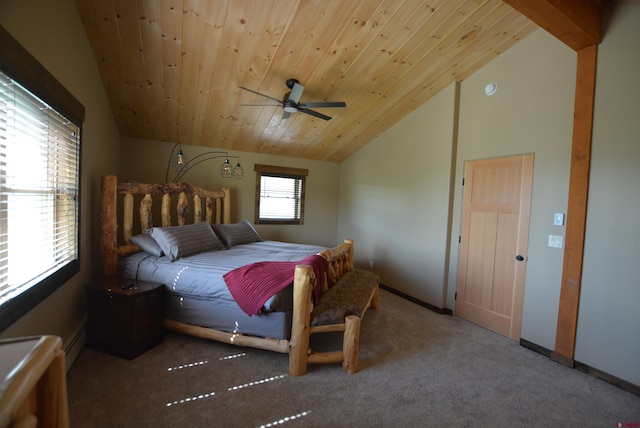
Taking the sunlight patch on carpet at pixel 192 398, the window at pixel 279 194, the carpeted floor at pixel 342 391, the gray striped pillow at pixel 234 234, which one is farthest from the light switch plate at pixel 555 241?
the window at pixel 279 194

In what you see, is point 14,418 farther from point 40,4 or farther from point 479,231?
point 479,231

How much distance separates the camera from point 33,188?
1743 millimetres

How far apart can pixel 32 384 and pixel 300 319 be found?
66.8 inches

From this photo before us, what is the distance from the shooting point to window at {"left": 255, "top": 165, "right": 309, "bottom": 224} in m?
5.22

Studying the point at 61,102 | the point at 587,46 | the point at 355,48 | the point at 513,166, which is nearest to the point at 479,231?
the point at 513,166

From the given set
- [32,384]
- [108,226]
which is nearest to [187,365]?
[108,226]

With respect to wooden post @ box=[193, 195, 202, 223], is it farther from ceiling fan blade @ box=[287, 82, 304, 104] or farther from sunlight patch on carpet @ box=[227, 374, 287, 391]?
sunlight patch on carpet @ box=[227, 374, 287, 391]

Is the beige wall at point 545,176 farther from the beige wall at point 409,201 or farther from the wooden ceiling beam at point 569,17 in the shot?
the wooden ceiling beam at point 569,17

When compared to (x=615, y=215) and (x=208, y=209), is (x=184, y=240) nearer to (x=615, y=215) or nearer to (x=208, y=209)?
(x=208, y=209)

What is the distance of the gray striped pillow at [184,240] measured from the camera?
3.05 meters

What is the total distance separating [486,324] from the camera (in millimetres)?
3373

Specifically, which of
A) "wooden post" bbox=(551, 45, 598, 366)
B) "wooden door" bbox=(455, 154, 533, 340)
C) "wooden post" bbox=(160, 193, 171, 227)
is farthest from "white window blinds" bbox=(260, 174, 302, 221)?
"wooden post" bbox=(551, 45, 598, 366)

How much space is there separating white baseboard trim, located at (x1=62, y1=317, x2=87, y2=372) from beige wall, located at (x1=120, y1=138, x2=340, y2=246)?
7.20ft

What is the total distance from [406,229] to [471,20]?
2616 mm
